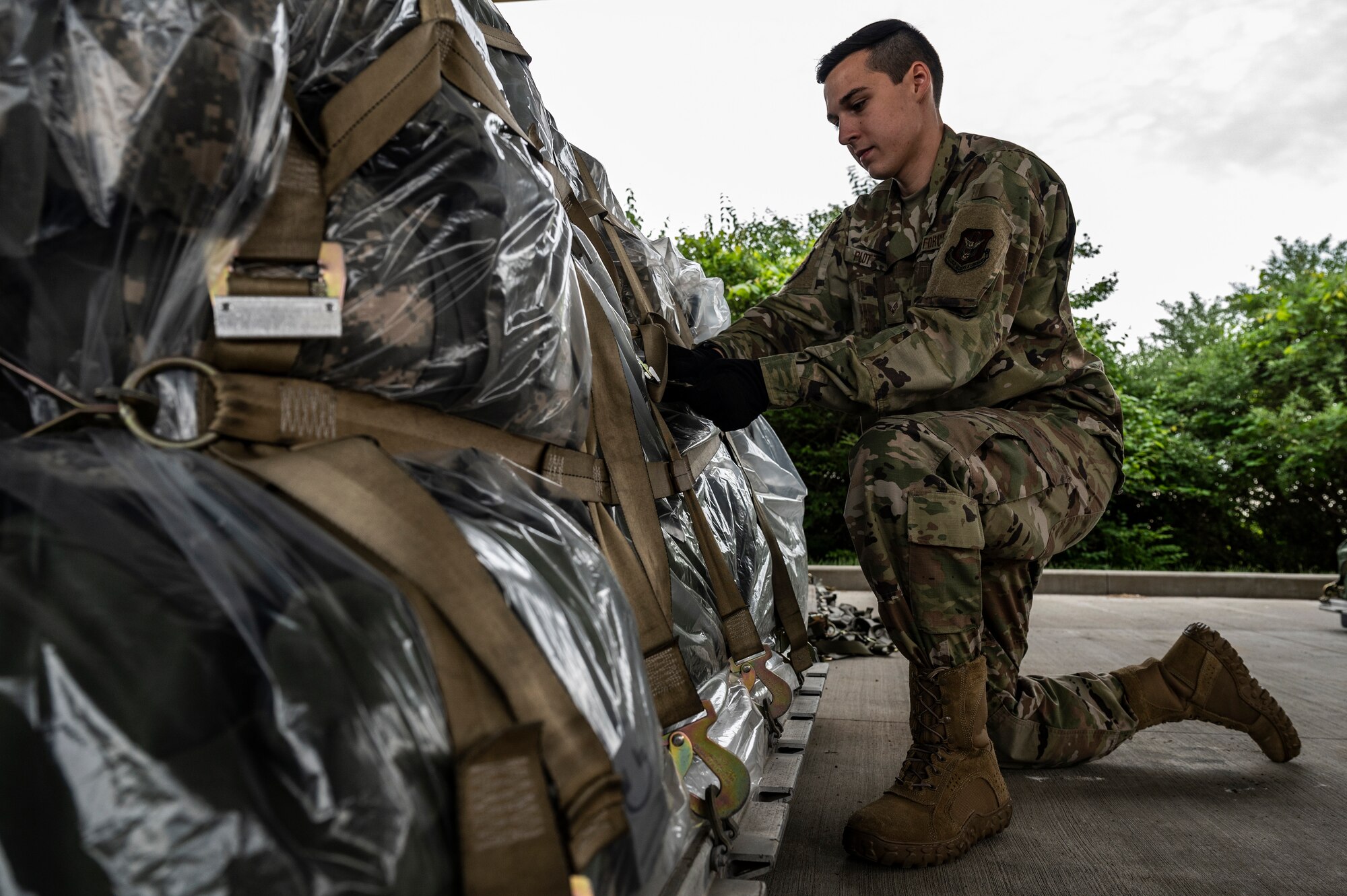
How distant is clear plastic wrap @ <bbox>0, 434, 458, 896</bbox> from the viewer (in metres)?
0.57

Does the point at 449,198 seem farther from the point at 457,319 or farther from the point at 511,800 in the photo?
the point at 511,800

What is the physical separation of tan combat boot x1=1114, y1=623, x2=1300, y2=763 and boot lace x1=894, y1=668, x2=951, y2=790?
0.77m

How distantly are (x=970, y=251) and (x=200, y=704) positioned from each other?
189cm

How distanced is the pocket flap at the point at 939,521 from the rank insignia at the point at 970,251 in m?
0.52

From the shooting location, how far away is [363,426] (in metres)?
0.98

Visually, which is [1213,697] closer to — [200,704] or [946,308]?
[946,308]

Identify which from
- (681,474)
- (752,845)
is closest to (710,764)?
(752,845)

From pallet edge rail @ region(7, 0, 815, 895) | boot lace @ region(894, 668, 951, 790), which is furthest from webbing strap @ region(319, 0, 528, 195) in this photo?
Answer: boot lace @ region(894, 668, 951, 790)

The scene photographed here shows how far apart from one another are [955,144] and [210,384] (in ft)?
6.77

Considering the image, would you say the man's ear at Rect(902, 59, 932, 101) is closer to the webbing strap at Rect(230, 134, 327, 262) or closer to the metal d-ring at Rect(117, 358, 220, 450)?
the webbing strap at Rect(230, 134, 327, 262)

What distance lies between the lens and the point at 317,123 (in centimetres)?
99

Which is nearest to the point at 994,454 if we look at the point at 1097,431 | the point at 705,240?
the point at 1097,431

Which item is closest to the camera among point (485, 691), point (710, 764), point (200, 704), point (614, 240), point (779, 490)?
point (200, 704)

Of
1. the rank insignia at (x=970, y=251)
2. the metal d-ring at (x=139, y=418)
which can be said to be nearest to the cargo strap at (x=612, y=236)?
the rank insignia at (x=970, y=251)
